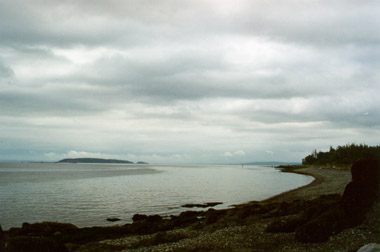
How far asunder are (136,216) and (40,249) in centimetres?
2025

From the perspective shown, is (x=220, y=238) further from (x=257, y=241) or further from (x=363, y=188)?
(x=363, y=188)

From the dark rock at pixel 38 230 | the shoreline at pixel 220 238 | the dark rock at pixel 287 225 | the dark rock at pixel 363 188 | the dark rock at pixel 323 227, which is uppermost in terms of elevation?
the dark rock at pixel 363 188

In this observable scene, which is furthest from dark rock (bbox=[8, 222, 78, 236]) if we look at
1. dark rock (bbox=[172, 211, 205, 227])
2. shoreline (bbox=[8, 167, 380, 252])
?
dark rock (bbox=[172, 211, 205, 227])

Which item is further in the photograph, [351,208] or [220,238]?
[220,238]

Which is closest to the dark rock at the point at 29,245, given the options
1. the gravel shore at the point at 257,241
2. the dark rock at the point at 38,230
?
the gravel shore at the point at 257,241

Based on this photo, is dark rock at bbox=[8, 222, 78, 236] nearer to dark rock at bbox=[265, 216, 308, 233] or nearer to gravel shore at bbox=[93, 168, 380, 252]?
gravel shore at bbox=[93, 168, 380, 252]

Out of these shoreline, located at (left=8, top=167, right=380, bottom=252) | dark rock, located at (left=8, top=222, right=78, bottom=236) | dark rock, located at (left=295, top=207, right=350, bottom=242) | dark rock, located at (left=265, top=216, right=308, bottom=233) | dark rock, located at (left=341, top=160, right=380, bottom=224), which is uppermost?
dark rock, located at (left=341, top=160, right=380, bottom=224)

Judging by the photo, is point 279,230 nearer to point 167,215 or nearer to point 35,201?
point 167,215

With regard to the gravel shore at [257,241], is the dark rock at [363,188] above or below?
above

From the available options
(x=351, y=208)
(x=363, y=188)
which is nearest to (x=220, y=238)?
(x=351, y=208)

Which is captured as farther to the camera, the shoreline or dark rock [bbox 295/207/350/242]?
dark rock [bbox 295/207/350/242]

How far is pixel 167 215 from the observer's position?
39000 millimetres

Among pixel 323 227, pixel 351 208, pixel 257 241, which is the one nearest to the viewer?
pixel 323 227

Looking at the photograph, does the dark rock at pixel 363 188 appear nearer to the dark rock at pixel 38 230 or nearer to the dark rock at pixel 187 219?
the dark rock at pixel 187 219
